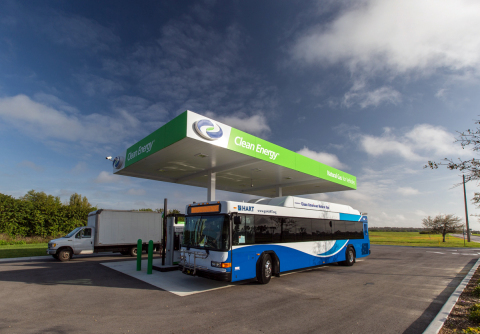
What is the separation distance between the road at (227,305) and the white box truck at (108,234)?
538 cm

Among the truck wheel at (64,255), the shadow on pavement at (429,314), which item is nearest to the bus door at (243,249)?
the shadow on pavement at (429,314)

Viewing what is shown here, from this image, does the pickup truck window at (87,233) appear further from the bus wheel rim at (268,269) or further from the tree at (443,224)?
the tree at (443,224)

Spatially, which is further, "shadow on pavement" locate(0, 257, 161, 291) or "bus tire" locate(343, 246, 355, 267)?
"bus tire" locate(343, 246, 355, 267)

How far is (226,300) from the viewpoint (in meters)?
7.40

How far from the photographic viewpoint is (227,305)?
22.7 feet

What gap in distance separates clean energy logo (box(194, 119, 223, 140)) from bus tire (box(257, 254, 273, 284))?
17.6 feet

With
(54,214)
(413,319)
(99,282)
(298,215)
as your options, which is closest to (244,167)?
(298,215)

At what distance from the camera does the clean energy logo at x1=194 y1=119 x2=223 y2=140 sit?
1105cm

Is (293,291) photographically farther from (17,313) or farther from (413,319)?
(17,313)

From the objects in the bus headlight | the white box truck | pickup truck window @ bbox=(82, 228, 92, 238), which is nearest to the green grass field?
the white box truck

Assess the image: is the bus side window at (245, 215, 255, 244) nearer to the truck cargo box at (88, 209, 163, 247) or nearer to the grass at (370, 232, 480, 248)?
the truck cargo box at (88, 209, 163, 247)

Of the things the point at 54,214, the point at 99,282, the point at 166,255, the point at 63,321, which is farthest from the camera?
the point at 54,214

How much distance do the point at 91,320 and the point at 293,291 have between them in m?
5.65

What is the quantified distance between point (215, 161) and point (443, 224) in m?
44.1
